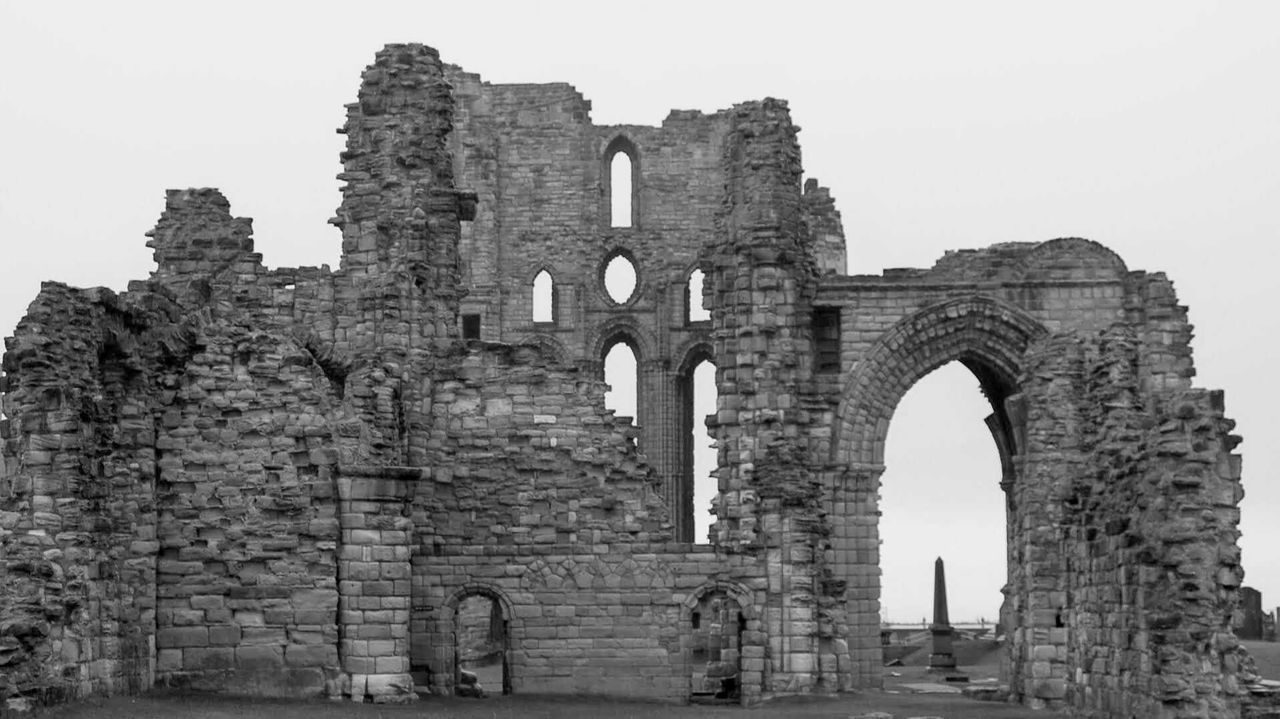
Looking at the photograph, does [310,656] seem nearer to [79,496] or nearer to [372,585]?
[372,585]

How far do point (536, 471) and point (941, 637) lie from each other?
45.8ft

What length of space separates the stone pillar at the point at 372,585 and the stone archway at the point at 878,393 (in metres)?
9.63

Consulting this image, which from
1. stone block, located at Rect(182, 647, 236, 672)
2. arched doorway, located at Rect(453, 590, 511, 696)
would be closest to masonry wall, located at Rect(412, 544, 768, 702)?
stone block, located at Rect(182, 647, 236, 672)

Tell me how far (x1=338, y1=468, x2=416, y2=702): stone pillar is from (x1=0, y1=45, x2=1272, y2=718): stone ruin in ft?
0.10

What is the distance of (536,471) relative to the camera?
29188mm

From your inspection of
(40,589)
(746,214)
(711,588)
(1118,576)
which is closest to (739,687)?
(711,588)

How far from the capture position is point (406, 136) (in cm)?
3017

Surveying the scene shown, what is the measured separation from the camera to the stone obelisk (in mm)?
40397

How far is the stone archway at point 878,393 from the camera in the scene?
3266 cm

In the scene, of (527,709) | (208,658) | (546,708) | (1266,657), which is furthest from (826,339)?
(208,658)

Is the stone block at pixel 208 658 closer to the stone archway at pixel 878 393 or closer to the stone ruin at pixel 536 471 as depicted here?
the stone ruin at pixel 536 471

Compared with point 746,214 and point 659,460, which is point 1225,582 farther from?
point 659,460

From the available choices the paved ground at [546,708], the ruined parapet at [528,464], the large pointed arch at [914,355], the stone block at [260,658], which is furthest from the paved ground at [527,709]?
the large pointed arch at [914,355]

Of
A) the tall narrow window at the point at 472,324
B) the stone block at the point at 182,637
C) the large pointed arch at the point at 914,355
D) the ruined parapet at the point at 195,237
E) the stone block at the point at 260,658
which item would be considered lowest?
the stone block at the point at 260,658
